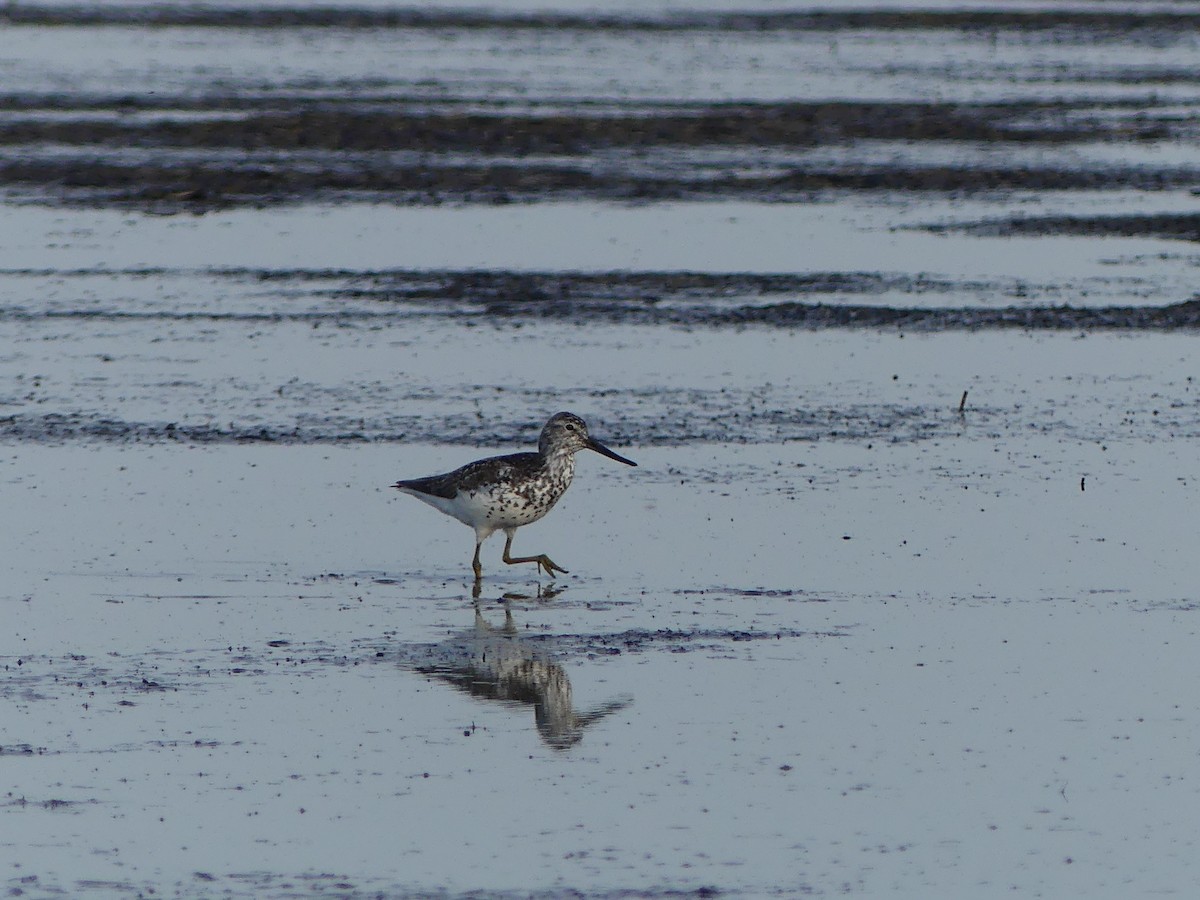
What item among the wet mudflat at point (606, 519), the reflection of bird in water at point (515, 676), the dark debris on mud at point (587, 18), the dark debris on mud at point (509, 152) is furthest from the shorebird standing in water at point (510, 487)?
the dark debris on mud at point (587, 18)

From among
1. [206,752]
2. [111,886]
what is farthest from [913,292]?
[111,886]

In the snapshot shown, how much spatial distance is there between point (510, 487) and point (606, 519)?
1.12m

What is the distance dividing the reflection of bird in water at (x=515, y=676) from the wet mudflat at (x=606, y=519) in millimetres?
30

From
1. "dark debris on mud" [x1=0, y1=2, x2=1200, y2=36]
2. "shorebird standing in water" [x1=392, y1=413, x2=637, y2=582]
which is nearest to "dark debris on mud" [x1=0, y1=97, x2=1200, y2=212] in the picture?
"shorebird standing in water" [x1=392, y1=413, x2=637, y2=582]

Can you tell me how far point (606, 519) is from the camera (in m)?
12.3

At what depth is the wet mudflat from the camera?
7.53 metres

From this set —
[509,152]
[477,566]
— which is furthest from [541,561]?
[509,152]

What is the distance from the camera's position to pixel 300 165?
27.3 metres

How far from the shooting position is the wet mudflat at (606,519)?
7527 mm

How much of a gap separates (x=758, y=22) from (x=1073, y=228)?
29.6m

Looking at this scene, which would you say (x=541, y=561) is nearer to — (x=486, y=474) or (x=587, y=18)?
(x=486, y=474)

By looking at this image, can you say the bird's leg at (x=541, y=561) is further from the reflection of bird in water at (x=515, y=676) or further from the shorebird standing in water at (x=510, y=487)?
the reflection of bird in water at (x=515, y=676)

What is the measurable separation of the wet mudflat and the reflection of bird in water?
0.03m

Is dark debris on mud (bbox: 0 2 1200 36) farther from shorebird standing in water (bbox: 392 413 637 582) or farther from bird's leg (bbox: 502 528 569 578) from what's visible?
bird's leg (bbox: 502 528 569 578)
